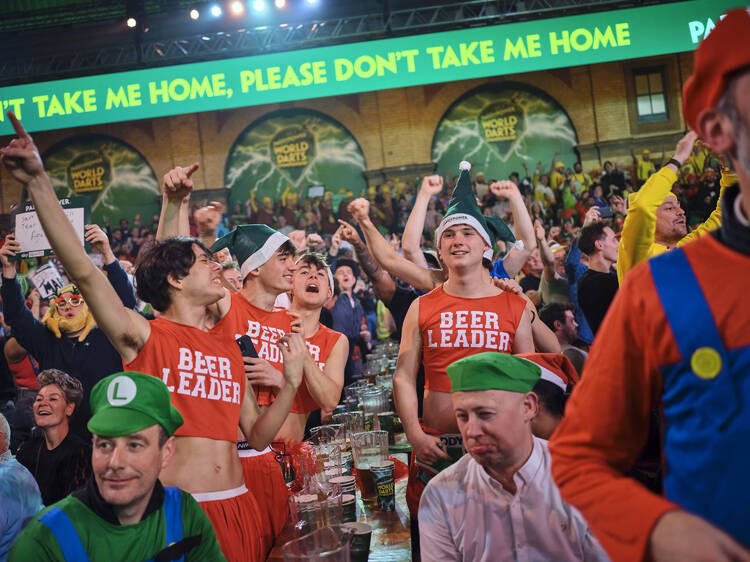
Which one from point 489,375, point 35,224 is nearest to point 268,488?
point 489,375

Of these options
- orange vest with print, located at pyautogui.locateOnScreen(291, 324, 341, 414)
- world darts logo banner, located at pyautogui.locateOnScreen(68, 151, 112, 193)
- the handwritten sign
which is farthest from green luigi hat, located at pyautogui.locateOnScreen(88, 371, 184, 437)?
world darts logo banner, located at pyautogui.locateOnScreen(68, 151, 112, 193)

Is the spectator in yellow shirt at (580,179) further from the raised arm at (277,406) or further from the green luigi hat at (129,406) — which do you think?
the green luigi hat at (129,406)

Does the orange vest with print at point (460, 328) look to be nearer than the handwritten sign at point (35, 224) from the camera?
Yes

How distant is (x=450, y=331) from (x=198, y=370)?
1.18 m

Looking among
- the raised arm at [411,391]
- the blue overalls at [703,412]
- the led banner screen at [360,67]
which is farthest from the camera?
the led banner screen at [360,67]

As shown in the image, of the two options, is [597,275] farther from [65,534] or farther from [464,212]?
[65,534]

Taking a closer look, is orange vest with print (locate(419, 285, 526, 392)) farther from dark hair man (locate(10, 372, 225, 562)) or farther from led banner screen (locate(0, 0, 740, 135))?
led banner screen (locate(0, 0, 740, 135))

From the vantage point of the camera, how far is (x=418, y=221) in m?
3.98

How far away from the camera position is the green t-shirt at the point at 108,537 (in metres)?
1.65

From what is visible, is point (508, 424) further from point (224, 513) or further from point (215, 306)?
point (215, 306)

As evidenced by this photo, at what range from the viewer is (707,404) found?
3.09 feet

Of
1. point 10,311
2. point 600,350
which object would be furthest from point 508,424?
point 10,311

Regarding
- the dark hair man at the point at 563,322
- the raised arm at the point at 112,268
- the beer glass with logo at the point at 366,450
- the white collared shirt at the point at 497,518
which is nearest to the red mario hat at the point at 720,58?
the white collared shirt at the point at 497,518

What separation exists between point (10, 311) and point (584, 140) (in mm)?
14776
